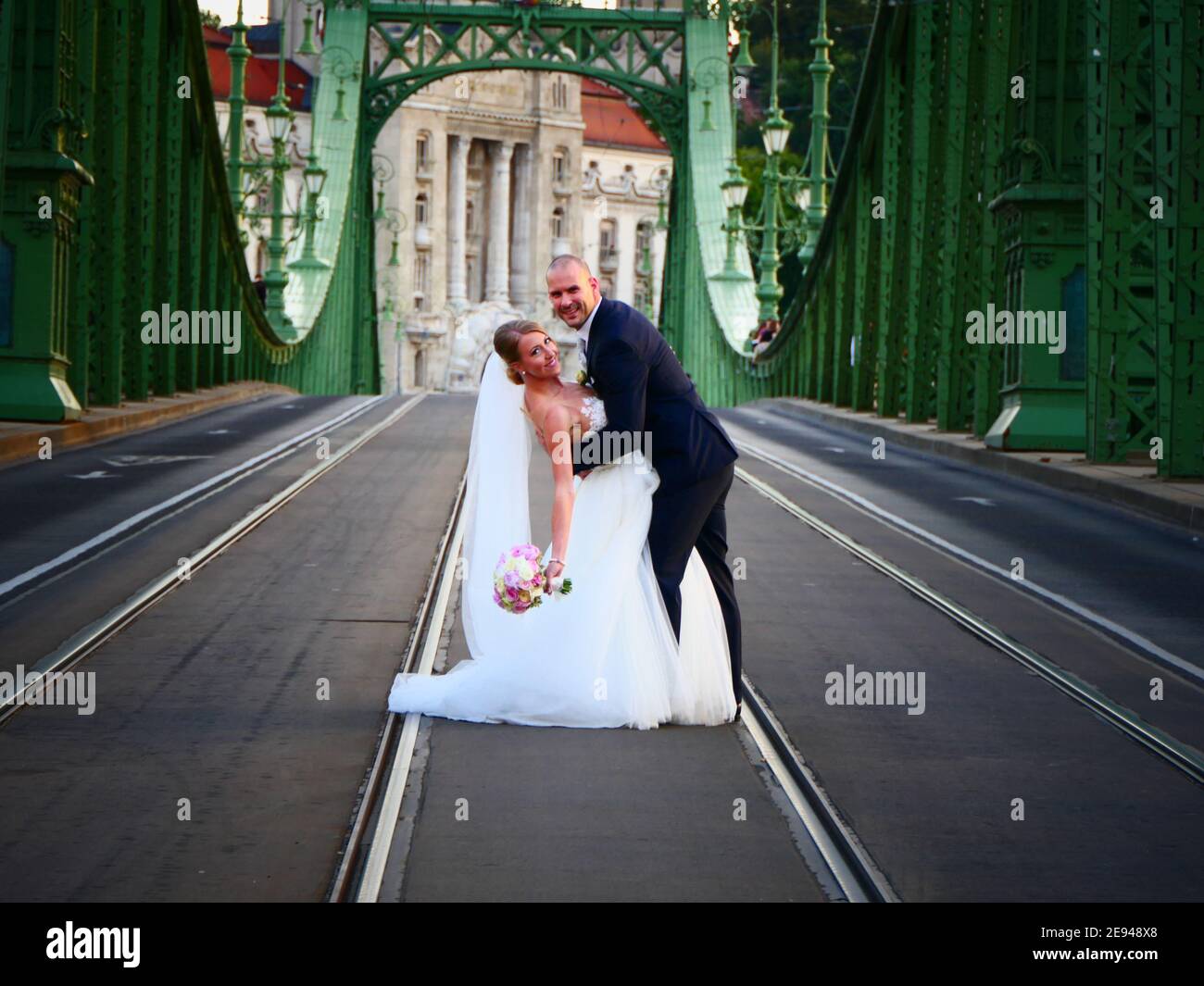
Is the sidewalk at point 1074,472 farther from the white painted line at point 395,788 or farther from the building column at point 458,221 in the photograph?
the building column at point 458,221

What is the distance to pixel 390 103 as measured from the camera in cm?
5194

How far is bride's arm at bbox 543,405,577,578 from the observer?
822cm

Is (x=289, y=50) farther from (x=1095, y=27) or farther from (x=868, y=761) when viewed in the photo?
(x=868, y=761)

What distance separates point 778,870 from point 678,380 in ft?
8.86

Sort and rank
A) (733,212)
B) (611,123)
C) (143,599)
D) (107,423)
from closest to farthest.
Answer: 1. (143,599)
2. (107,423)
3. (733,212)
4. (611,123)

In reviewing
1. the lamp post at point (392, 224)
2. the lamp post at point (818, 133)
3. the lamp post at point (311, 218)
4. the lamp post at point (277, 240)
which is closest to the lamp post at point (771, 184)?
the lamp post at point (818, 133)

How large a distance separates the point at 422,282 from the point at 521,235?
30.8ft

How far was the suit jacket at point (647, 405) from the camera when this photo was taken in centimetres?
825

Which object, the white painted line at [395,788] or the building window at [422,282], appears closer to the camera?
the white painted line at [395,788]

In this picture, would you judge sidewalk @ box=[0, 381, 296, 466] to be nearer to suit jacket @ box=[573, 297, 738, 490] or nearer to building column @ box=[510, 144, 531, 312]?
suit jacket @ box=[573, 297, 738, 490]

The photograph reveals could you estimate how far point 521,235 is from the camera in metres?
145

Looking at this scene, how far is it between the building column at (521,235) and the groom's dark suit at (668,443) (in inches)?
5364

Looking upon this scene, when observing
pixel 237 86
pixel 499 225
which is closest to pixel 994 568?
pixel 237 86

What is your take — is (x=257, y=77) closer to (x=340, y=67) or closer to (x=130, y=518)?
(x=340, y=67)
